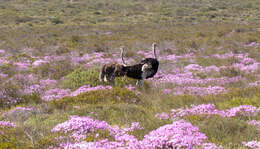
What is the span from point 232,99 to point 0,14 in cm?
6168

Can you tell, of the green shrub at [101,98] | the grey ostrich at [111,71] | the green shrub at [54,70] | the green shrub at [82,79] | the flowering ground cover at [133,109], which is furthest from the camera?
the green shrub at [54,70]

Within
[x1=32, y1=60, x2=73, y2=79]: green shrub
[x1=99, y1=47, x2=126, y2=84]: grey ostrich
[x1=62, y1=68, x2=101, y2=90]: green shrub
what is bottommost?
[x1=32, y1=60, x2=73, y2=79]: green shrub

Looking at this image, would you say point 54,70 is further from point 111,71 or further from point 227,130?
point 227,130

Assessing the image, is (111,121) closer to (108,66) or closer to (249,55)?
(108,66)

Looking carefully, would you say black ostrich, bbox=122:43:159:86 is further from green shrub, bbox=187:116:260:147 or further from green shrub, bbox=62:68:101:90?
green shrub, bbox=187:116:260:147

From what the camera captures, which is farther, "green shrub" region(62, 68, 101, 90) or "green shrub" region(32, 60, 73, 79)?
"green shrub" region(32, 60, 73, 79)

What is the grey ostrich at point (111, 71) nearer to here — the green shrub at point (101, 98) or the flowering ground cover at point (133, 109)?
the flowering ground cover at point (133, 109)

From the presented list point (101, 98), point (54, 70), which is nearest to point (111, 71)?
point (101, 98)

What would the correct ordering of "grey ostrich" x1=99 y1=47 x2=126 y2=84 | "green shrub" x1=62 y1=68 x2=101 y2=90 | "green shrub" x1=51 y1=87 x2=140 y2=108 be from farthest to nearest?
1. "green shrub" x1=62 y1=68 x2=101 y2=90
2. "grey ostrich" x1=99 y1=47 x2=126 y2=84
3. "green shrub" x1=51 y1=87 x2=140 y2=108

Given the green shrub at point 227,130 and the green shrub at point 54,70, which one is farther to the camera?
the green shrub at point 54,70

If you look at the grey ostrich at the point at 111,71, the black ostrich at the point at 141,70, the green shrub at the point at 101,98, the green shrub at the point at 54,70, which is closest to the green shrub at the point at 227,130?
the green shrub at the point at 101,98

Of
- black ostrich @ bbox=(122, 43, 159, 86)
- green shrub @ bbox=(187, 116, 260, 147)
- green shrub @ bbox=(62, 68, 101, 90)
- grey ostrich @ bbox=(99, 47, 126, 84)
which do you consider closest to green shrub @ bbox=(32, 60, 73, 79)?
green shrub @ bbox=(62, 68, 101, 90)

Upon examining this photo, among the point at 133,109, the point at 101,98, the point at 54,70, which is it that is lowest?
the point at 54,70

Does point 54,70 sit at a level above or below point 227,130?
below
